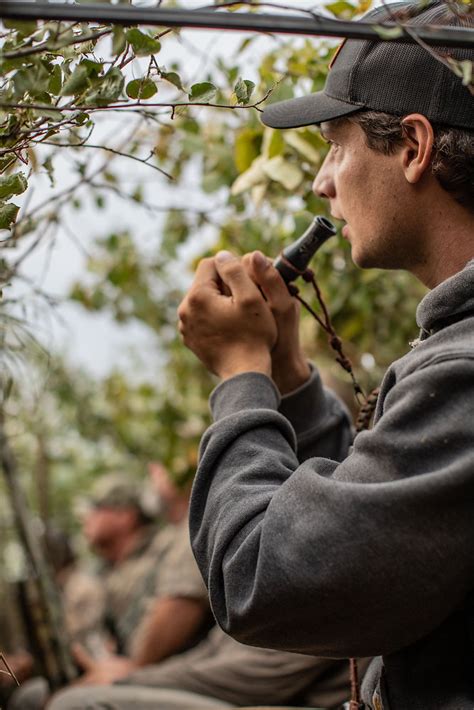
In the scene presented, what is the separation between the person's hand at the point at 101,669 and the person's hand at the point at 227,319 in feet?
6.85

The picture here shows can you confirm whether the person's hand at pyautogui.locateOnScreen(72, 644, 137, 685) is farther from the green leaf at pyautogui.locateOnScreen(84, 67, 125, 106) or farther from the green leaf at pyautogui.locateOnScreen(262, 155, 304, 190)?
the green leaf at pyautogui.locateOnScreen(84, 67, 125, 106)

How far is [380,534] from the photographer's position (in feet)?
3.26

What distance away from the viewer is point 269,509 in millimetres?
1091

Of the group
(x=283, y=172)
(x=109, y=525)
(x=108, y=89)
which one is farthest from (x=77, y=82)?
(x=109, y=525)

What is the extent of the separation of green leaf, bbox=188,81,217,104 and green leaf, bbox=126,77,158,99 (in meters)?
0.06

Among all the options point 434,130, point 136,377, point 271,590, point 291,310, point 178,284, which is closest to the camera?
point 271,590

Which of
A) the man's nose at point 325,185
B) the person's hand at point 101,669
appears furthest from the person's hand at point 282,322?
the person's hand at point 101,669

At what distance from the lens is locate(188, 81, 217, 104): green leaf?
45.6 inches

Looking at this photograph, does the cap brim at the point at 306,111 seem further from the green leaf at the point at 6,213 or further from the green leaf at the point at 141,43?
the green leaf at the point at 6,213

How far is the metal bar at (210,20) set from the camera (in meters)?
0.83

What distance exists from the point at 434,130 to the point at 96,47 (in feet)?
1.63

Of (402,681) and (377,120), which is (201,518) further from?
(377,120)

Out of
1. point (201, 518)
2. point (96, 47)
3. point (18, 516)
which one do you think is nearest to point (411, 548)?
point (201, 518)

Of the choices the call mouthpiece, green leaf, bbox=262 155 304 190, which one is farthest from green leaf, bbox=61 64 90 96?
green leaf, bbox=262 155 304 190
